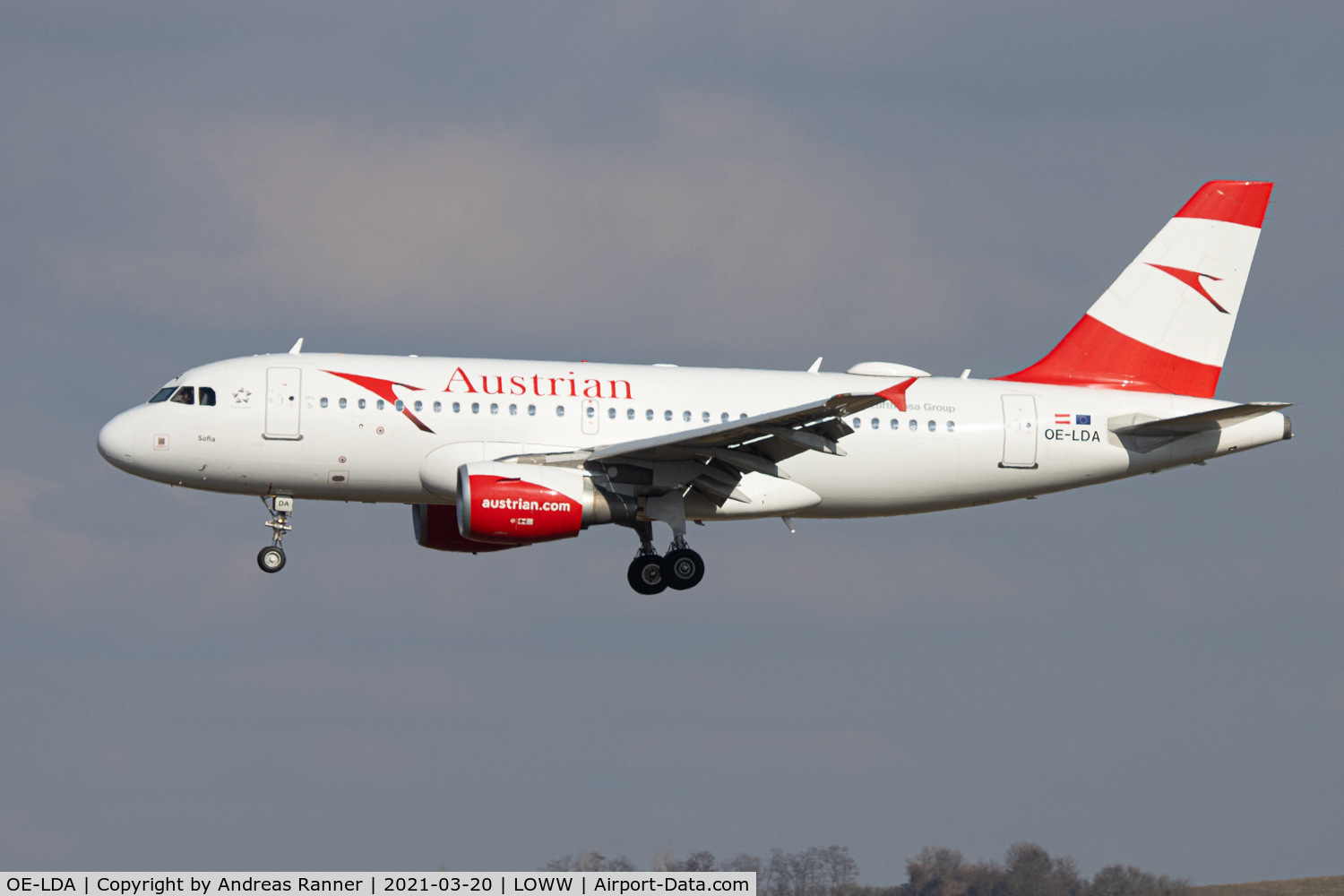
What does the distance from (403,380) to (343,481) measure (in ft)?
8.27

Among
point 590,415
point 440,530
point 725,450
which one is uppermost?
point 590,415

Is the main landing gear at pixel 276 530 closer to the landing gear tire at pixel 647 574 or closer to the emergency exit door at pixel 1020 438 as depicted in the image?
the landing gear tire at pixel 647 574

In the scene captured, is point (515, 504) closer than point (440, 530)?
Yes

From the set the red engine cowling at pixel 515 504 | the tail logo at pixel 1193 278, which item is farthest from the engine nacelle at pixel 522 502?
the tail logo at pixel 1193 278

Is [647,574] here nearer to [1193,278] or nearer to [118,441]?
[118,441]

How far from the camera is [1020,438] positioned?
133ft

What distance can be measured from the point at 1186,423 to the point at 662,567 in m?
12.5

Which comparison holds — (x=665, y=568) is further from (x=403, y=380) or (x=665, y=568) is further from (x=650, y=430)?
(x=403, y=380)

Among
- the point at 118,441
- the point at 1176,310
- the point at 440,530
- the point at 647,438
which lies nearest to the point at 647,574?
the point at 647,438

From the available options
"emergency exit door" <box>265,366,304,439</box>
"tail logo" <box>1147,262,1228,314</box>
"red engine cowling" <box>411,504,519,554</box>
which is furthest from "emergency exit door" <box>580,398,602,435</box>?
"tail logo" <box>1147,262,1228,314</box>

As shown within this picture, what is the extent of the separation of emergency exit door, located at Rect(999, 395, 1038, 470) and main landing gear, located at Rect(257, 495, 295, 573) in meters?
16.2

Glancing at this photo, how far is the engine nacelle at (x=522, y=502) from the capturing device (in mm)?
36406

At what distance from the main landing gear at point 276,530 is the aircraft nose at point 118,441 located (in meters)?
3.06

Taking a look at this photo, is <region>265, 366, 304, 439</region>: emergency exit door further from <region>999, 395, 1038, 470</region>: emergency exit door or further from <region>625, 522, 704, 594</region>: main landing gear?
<region>999, 395, 1038, 470</region>: emergency exit door
